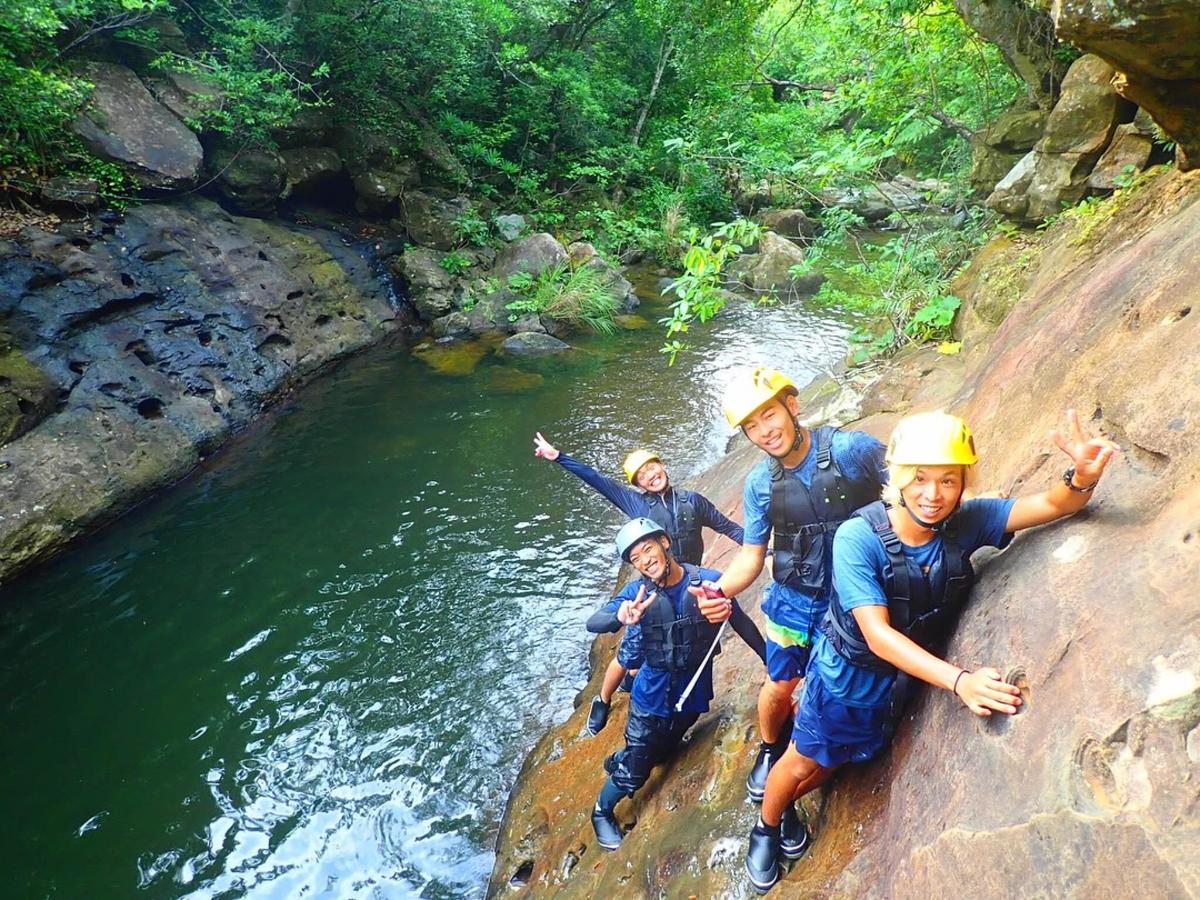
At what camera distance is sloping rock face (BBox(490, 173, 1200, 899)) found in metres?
1.78

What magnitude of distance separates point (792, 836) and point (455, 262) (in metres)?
15.6

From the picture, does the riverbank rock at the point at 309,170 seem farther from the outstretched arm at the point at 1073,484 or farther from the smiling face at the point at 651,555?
the outstretched arm at the point at 1073,484

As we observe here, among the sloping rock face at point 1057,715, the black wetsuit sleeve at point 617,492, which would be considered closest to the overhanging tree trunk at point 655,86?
the black wetsuit sleeve at point 617,492

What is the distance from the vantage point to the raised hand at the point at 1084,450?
2119mm

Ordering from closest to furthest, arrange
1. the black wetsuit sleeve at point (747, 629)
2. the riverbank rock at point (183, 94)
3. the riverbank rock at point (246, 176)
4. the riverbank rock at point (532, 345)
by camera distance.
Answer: the black wetsuit sleeve at point (747, 629) < the riverbank rock at point (183, 94) < the riverbank rock at point (246, 176) < the riverbank rock at point (532, 345)

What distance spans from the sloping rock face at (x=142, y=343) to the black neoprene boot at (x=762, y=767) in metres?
8.62

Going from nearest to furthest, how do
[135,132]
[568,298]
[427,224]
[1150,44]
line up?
[1150,44] → [135,132] → [568,298] → [427,224]

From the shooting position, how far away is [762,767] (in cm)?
343

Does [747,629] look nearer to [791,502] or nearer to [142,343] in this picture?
[791,502]

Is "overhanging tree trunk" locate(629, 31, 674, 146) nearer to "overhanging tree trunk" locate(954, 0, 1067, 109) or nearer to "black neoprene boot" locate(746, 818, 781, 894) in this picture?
"overhanging tree trunk" locate(954, 0, 1067, 109)

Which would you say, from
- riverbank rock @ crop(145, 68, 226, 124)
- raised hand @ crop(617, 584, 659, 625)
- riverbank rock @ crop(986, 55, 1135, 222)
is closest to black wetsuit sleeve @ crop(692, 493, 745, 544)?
raised hand @ crop(617, 584, 659, 625)

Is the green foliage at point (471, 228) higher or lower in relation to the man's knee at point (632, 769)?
higher

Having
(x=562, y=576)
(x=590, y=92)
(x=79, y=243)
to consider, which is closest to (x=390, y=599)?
(x=562, y=576)

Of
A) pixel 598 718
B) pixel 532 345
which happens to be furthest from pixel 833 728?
pixel 532 345
